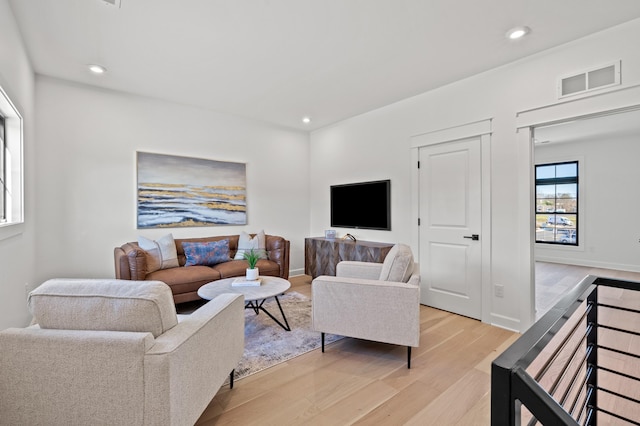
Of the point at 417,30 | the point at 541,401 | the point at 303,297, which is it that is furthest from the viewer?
the point at 303,297

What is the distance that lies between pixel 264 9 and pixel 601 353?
12.4ft

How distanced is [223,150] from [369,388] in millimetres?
3762

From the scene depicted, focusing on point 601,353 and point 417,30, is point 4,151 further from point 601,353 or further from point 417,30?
point 601,353

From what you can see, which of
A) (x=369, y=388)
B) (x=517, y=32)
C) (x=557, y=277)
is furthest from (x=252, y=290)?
(x=557, y=277)

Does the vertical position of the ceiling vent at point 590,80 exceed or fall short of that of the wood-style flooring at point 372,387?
it exceeds it

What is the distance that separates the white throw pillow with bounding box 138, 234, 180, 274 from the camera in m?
3.46

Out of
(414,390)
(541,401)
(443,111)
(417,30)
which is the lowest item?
(414,390)

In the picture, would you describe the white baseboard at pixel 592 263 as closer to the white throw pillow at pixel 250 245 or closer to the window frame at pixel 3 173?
the white throw pillow at pixel 250 245

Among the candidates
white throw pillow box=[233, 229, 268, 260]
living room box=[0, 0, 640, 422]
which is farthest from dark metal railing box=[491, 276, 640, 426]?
white throw pillow box=[233, 229, 268, 260]

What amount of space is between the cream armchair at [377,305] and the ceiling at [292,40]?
5.91 ft

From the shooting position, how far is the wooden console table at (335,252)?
12.4 feet

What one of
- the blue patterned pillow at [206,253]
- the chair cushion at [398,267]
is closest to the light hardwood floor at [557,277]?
the chair cushion at [398,267]

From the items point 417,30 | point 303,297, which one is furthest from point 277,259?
point 417,30

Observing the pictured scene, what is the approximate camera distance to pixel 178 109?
4.18m
